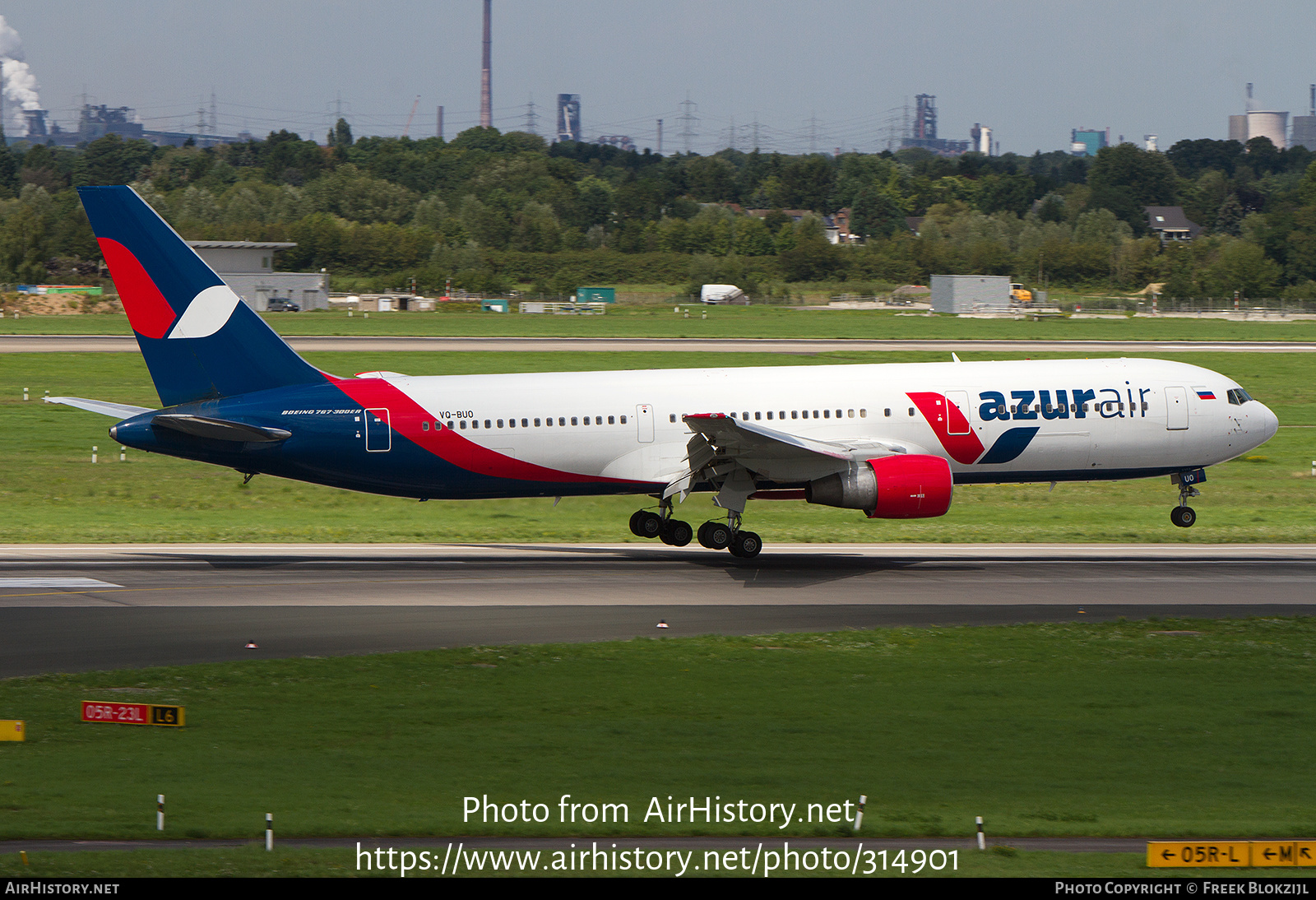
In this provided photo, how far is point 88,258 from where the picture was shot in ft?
644

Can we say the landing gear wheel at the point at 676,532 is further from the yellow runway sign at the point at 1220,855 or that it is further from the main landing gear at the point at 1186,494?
the yellow runway sign at the point at 1220,855

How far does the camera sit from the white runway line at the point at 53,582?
31811 mm

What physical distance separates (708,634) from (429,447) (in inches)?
468

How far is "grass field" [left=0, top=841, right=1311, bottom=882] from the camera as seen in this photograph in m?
13.5

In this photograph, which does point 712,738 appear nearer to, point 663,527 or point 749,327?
point 663,527

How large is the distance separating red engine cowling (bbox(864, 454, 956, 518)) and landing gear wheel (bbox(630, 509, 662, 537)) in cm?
663

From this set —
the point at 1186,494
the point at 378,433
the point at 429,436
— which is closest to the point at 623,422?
the point at 429,436

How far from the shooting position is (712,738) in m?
19.7

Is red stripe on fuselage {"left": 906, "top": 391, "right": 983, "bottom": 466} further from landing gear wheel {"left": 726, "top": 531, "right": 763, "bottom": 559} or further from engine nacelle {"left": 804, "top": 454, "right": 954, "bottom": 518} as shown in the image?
landing gear wheel {"left": 726, "top": 531, "right": 763, "bottom": 559}

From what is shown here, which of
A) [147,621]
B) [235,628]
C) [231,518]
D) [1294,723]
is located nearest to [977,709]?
[1294,723]

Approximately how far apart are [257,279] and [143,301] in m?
126

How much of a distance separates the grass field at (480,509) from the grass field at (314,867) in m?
26.8
